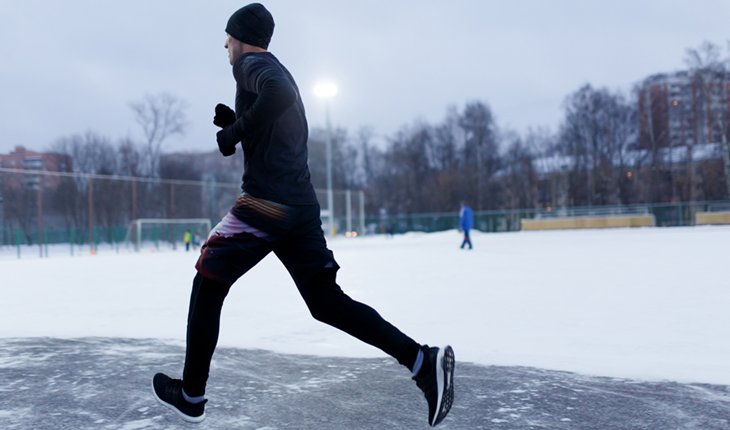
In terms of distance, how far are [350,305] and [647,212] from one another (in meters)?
36.6

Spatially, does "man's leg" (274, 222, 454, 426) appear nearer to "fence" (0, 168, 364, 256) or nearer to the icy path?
the icy path

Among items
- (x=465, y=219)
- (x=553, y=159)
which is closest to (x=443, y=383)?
(x=465, y=219)

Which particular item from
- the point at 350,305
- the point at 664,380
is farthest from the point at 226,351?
the point at 664,380

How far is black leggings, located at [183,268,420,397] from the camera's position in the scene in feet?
7.22

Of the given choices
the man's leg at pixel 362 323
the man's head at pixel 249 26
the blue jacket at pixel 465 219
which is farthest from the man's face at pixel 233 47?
the blue jacket at pixel 465 219

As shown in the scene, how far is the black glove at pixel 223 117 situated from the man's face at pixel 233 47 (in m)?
0.24

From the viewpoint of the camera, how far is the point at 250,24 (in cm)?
237

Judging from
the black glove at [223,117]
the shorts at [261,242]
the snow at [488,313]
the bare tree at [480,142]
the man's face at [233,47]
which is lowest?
the snow at [488,313]

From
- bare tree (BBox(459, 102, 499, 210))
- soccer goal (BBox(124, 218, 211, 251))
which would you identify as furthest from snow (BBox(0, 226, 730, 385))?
bare tree (BBox(459, 102, 499, 210))

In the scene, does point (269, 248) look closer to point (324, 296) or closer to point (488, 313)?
point (324, 296)

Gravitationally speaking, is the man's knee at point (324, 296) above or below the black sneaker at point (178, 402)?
above

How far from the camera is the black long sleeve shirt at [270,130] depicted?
7.08ft

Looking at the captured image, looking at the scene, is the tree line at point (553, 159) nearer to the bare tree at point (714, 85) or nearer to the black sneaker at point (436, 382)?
the bare tree at point (714, 85)

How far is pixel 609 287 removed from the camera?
6.77 meters
